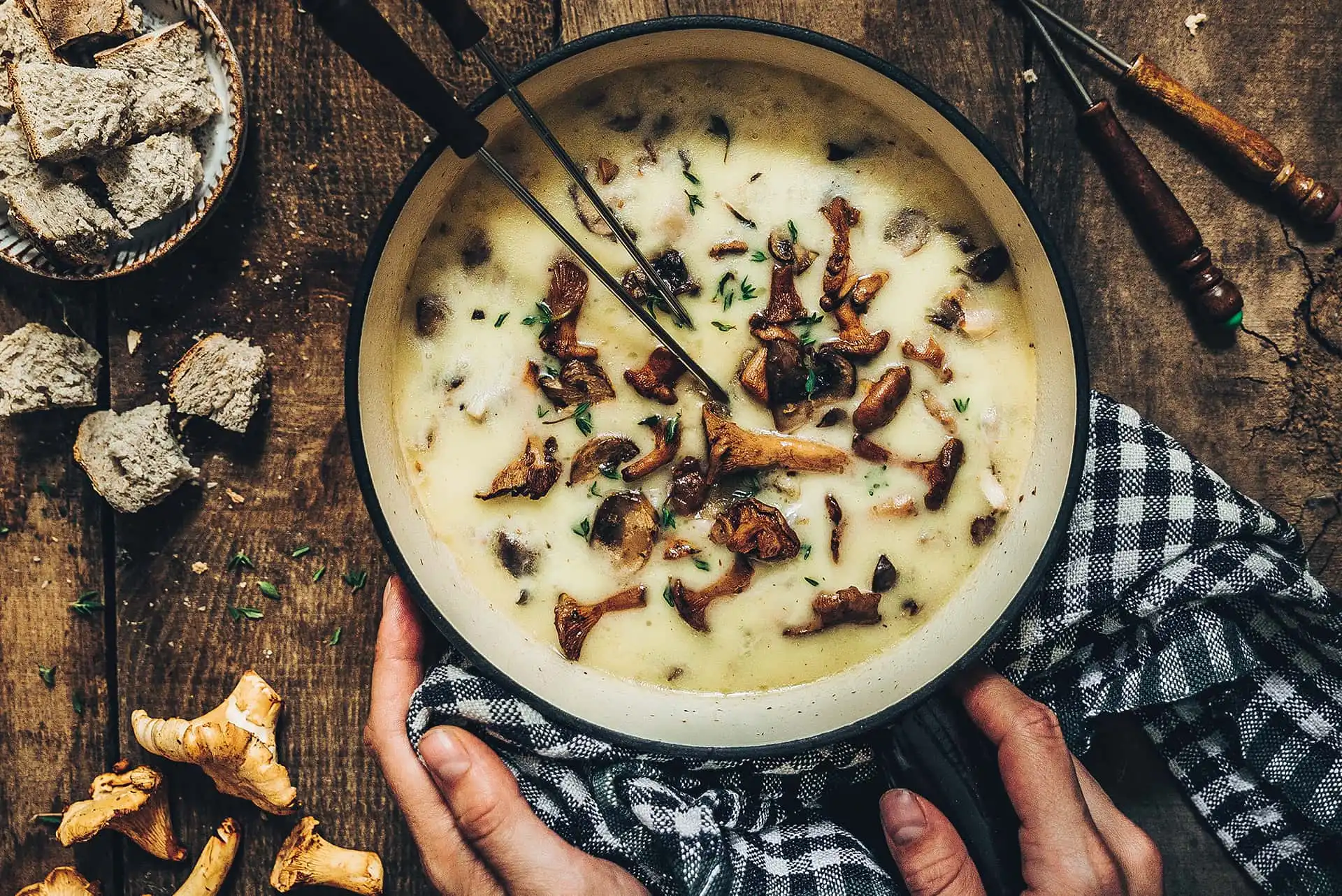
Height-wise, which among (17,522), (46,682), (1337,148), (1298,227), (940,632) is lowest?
(46,682)

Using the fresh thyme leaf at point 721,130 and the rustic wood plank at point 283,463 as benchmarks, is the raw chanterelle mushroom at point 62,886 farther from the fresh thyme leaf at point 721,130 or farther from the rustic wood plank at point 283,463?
the fresh thyme leaf at point 721,130

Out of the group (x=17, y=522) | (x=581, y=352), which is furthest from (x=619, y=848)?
(x=17, y=522)

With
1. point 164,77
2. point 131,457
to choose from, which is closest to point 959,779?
point 131,457

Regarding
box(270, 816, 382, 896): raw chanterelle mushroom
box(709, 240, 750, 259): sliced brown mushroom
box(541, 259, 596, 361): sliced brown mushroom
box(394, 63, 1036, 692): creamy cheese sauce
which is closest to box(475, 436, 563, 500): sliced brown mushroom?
box(394, 63, 1036, 692): creamy cheese sauce

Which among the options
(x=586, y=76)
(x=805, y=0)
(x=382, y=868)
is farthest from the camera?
(x=382, y=868)

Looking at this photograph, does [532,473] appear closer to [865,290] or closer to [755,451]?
[755,451]

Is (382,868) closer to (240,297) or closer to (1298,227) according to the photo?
(240,297)

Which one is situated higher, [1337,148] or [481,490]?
[1337,148]

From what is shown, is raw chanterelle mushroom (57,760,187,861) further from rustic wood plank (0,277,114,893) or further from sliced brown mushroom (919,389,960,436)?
sliced brown mushroom (919,389,960,436)
